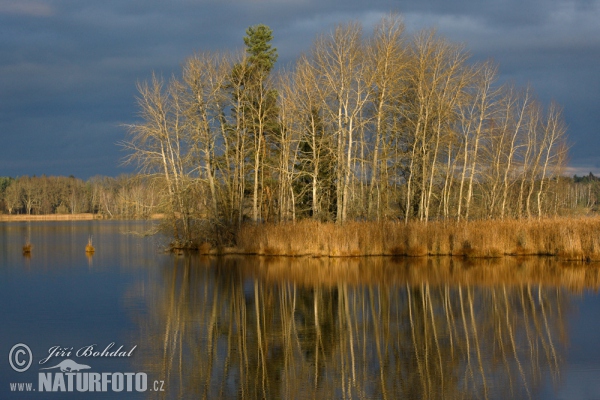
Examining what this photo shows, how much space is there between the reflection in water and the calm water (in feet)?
0.12

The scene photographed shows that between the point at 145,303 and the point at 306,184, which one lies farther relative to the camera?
the point at 306,184

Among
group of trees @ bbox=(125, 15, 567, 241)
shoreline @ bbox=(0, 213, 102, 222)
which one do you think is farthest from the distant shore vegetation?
shoreline @ bbox=(0, 213, 102, 222)

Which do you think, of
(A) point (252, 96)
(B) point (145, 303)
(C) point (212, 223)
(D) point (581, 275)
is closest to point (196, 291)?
(B) point (145, 303)

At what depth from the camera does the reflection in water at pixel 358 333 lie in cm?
1054

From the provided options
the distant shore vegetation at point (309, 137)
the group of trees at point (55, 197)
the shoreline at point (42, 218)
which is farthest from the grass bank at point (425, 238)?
the group of trees at point (55, 197)

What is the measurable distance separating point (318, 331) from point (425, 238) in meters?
19.0

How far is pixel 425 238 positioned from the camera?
3278 centimetres

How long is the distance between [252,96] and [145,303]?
22.0 m

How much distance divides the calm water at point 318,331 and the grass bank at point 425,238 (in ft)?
14.8

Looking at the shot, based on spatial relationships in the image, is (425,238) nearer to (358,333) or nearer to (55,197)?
(358,333)

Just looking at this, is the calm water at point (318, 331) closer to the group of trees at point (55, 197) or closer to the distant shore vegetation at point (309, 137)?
the distant shore vegetation at point (309, 137)

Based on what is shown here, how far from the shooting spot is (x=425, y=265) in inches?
1112

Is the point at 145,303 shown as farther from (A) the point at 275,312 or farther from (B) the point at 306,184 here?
(B) the point at 306,184

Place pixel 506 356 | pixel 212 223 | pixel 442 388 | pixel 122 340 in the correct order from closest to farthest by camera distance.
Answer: pixel 442 388 < pixel 506 356 < pixel 122 340 < pixel 212 223
